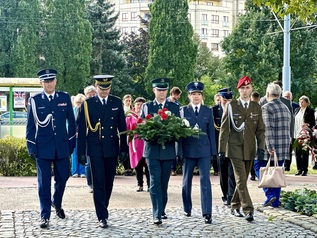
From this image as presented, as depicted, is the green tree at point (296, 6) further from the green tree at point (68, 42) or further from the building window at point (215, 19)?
the building window at point (215, 19)

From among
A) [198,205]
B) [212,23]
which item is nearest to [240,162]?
[198,205]

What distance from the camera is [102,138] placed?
8.88m

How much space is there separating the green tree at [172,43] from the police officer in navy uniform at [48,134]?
51.7 meters

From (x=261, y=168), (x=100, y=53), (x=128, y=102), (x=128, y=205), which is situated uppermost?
(x=100, y=53)

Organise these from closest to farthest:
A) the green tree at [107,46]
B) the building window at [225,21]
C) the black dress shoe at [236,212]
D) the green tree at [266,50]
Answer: the black dress shoe at [236,212] → the green tree at [266,50] → the green tree at [107,46] → the building window at [225,21]

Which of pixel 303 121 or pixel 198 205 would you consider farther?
pixel 303 121

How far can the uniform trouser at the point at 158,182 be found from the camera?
892 centimetres

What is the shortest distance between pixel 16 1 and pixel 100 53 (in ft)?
32.1

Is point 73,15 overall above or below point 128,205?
above

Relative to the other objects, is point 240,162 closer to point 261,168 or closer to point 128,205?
point 261,168

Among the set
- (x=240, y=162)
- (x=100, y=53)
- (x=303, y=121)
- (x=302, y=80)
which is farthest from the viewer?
(x=100, y=53)

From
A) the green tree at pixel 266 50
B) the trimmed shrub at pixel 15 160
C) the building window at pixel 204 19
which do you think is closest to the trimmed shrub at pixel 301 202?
the trimmed shrub at pixel 15 160

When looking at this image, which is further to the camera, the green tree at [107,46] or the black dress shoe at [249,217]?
the green tree at [107,46]

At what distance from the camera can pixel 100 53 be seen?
6184 centimetres
